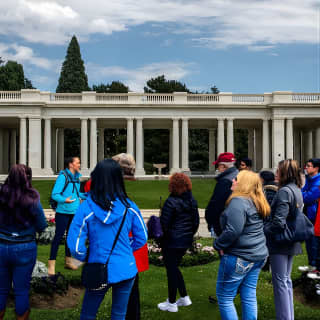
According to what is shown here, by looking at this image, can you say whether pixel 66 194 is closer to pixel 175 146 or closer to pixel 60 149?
pixel 175 146

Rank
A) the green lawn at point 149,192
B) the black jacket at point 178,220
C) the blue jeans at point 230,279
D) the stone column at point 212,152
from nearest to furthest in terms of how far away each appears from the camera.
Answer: the blue jeans at point 230,279 < the black jacket at point 178,220 < the green lawn at point 149,192 < the stone column at point 212,152

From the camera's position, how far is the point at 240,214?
541 centimetres

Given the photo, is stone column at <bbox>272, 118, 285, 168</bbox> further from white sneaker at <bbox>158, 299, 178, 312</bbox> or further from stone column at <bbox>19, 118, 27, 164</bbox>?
white sneaker at <bbox>158, 299, 178, 312</bbox>

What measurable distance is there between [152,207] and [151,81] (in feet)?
186

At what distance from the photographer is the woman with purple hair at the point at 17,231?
5.65 metres

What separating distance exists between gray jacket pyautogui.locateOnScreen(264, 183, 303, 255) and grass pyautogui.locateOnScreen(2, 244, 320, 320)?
1.79 meters

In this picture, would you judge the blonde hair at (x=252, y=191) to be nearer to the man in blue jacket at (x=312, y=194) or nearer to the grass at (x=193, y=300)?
the grass at (x=193, y=300)

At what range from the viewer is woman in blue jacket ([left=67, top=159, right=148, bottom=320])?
4621 mm

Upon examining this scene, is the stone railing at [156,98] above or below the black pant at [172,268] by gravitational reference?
above

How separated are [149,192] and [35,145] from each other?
1966cm

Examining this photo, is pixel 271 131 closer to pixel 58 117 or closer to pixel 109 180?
pixel 58 117

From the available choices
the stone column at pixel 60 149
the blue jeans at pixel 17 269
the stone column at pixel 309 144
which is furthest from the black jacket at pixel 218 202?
the stone column at pixel 309 144

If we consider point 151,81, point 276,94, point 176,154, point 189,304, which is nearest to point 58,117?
point 176,154

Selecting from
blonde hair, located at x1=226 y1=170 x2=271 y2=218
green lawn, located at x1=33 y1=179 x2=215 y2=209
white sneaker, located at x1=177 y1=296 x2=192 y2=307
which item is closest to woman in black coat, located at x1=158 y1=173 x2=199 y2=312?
white sneaker, located at x1=177 y1=296 x2=192 y2=307
